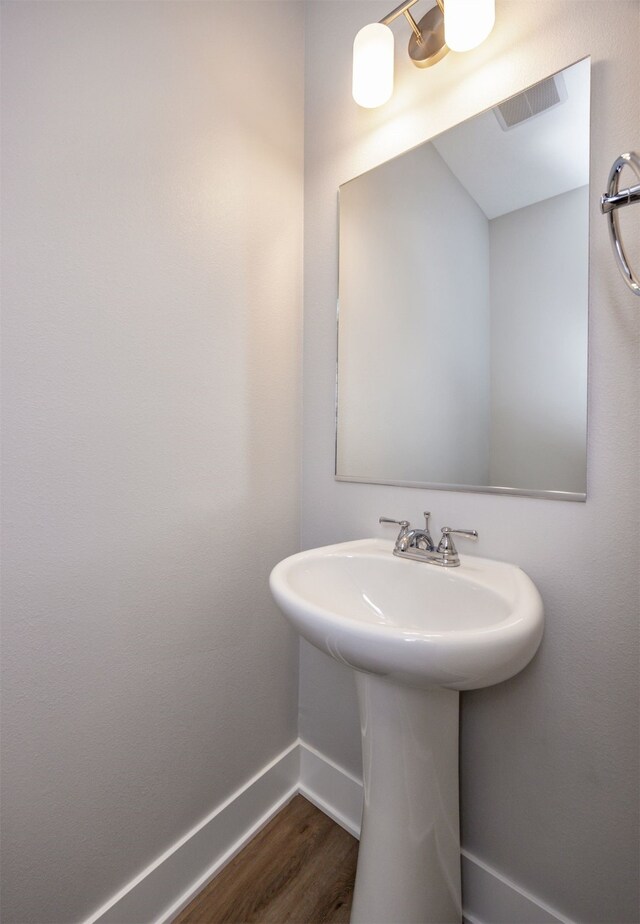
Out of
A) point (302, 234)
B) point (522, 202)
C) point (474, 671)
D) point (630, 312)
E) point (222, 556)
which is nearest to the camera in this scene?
point (474, 671)

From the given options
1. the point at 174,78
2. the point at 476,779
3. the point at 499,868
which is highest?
the point at 174,78

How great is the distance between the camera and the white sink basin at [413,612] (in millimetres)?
584

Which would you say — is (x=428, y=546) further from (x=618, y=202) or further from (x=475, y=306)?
(x=618, y=202)

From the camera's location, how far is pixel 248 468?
3.85 ft

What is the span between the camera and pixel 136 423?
2.96 feet

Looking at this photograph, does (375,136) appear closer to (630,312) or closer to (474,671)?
(630,312)

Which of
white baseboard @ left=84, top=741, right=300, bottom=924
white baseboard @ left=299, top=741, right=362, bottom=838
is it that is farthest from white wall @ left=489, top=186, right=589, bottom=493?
white baseboard @ left=84, top=741, right=300, bottom=924

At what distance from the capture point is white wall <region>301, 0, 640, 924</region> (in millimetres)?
758

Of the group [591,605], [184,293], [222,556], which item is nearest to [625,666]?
[591,605]

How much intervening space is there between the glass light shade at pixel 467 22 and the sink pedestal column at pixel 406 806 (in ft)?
4.53

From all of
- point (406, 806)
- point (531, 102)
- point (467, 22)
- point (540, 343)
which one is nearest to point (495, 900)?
point (406, 806)

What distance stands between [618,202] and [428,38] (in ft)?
2.39

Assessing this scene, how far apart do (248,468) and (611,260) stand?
95 centimetres

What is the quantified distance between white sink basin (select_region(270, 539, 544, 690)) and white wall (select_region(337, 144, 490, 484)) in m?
0.24
